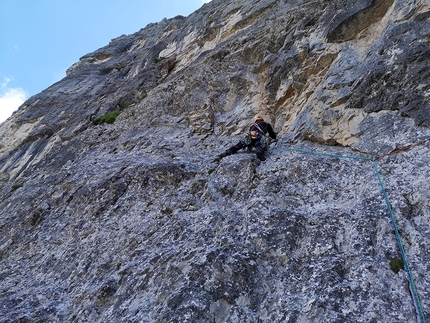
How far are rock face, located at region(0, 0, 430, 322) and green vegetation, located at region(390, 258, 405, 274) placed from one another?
65mm

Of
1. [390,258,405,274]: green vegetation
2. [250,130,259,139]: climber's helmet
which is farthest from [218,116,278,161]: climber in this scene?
[390,258,405,274]: green vegetation

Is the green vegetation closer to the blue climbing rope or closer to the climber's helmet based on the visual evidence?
the blue climbing rope

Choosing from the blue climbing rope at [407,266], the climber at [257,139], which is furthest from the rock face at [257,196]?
the climber at [257,139]

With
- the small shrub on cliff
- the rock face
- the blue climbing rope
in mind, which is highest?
the small shrub on cliff

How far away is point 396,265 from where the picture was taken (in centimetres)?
618

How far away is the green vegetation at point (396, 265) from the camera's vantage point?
6137 millimetres

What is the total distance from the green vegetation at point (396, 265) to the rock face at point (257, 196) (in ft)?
0.21

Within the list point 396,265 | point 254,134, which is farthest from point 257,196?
point 396,265

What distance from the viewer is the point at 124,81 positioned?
28062mm

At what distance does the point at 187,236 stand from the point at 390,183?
492 centimetres

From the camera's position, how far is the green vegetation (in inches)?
242

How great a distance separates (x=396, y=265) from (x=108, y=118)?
17.7m

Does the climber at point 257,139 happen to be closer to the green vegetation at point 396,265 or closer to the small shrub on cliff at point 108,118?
the green vegetation at point 396,265

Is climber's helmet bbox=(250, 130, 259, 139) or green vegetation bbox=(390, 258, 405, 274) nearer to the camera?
green vegetation bbox=(390, 258, 405, 274)
